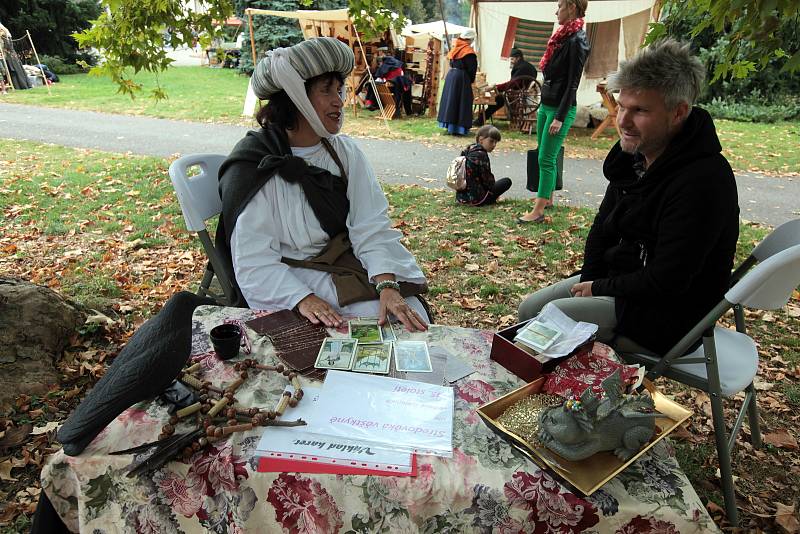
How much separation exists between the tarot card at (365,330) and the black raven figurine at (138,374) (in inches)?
24.7

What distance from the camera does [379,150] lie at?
32.5ft

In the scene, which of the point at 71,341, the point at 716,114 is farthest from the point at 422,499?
the point at 716,114

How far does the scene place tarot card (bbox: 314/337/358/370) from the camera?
5.50 feet

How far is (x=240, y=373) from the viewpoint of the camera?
5.27 feet

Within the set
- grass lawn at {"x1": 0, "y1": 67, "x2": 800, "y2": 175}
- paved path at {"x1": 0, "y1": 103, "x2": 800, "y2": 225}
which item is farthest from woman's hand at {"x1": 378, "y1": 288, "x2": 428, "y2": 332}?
grass lawn at {"x1": 0, "y1": 67, "x2": 800, "y2": 175}

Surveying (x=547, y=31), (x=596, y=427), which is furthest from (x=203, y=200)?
(x=547, y=31)

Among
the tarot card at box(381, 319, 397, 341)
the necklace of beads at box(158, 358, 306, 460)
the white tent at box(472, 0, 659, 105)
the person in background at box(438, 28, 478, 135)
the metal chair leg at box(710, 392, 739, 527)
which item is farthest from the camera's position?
the white tent at box(472, 0, 659, 105)

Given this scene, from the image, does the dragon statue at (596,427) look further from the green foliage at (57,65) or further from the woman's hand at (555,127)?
the green foliage at (57,65)

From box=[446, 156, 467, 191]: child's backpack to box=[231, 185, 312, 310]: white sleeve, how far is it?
4.44 m

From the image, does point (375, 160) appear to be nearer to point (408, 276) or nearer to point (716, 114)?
point (408, 276)

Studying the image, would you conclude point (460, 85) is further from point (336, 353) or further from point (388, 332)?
point (336, 353)

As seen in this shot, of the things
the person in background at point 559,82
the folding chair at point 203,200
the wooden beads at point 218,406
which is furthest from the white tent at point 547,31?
the wooden beads at point 218,406

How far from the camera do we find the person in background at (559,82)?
17.4ft

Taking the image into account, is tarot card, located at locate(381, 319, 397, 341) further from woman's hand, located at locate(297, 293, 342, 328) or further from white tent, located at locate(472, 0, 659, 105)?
white tent, located at locate(472, 0, 659, 105)
